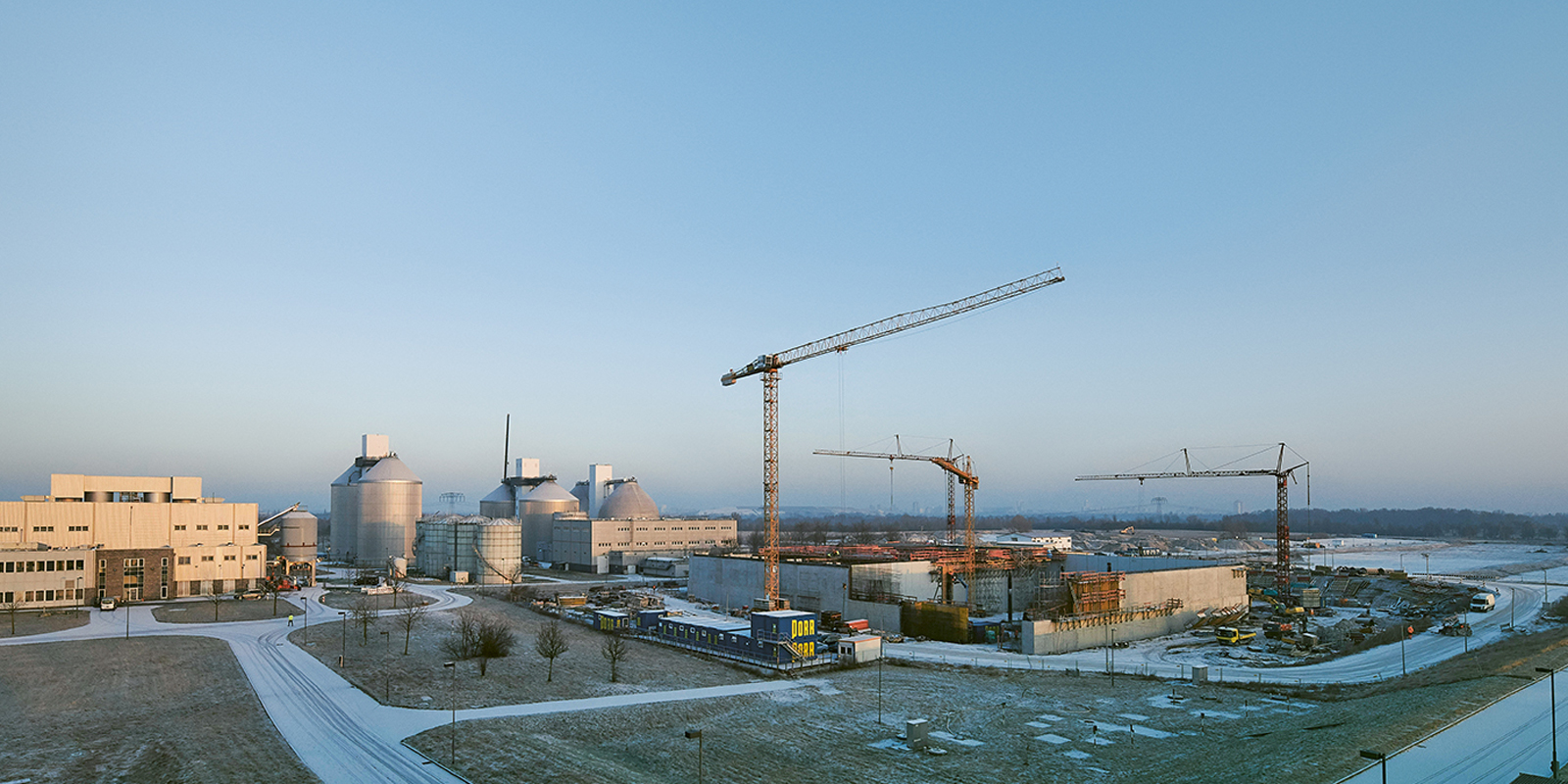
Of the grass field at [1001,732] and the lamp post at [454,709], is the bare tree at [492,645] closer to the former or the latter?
the lamp post at [454,709]

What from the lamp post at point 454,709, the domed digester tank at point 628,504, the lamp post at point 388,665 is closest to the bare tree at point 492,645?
the lamp post at point 454,709

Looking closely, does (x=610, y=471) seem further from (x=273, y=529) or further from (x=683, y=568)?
(x=273, y=529)

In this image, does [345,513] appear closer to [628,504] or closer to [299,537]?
[299,537]

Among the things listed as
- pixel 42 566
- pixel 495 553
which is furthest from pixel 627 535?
pixel 42 566

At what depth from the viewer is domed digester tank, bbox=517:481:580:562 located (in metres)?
132

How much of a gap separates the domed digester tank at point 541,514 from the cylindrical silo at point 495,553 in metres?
22.0

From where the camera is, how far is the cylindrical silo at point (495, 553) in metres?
103

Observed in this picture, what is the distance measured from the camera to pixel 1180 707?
39031 millimetres

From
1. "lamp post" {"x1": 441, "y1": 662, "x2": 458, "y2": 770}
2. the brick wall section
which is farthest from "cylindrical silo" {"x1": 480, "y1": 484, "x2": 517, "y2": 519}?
"lamp post" {"x1": 441, "y1": 662, "x2": 458, "y2": 770}

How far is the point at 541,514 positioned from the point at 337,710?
102191 millimetres

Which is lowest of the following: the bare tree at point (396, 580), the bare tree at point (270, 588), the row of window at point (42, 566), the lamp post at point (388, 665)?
the bare tree at point (396, 580)

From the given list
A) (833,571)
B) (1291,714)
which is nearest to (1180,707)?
(1291,714)

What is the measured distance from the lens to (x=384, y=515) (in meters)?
121

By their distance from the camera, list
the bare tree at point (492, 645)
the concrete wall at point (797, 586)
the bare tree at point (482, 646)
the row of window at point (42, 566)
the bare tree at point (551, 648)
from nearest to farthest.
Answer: the bare tree at point (551, 648) < the bare tree at point (492, 645) < the bare tree at point (482, 646) < the concrete wall at point (797, 586) < the row of window at point (42, 566)
